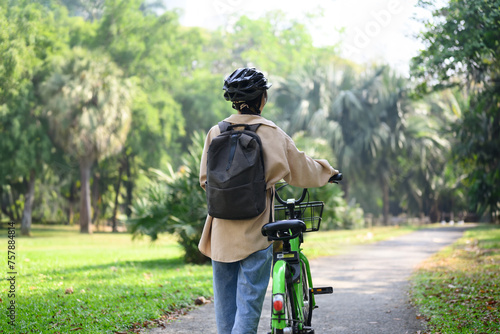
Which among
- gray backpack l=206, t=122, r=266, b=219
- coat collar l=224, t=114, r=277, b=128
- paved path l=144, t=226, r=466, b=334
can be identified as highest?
coat collar l=224, t=114, r=277, b=128

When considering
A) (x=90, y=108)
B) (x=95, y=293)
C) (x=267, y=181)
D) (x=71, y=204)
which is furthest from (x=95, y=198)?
(x=267, y=181)

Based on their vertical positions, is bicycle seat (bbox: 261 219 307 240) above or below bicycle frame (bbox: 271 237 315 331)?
above

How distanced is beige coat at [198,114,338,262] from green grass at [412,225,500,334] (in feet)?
8.87

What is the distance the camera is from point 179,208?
11156mm

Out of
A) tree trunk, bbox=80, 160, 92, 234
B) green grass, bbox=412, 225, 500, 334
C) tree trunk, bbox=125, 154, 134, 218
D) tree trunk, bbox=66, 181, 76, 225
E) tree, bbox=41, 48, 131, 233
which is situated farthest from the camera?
tree trunk, bbox=125, 154, 134, 218

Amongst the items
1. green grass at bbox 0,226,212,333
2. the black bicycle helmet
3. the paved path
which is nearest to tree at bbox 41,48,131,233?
green grass at bbox 0,226,212,333

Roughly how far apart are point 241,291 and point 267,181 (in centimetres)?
70

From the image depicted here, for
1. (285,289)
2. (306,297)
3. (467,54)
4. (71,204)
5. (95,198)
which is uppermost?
(467,54)

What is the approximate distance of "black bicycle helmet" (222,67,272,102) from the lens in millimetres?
3773

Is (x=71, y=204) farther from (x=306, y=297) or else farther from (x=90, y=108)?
(x=306, y=297)

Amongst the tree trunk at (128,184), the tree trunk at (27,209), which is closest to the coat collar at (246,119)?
the tree trunk at (27,209)

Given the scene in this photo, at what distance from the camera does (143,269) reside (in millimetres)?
10875

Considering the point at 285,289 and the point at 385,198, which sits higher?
the point at 385,198

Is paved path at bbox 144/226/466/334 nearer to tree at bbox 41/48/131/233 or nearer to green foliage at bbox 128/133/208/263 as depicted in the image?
green foliage at bbox 128/133/208/263
